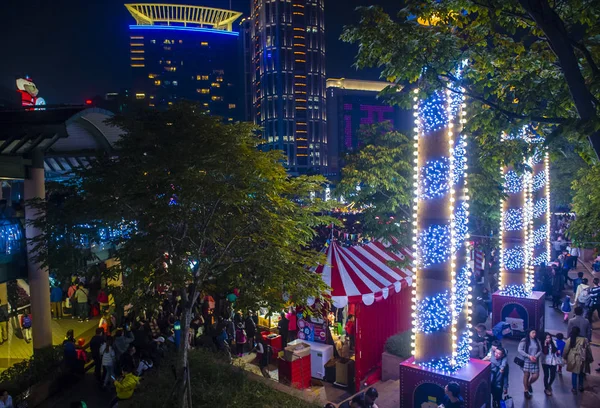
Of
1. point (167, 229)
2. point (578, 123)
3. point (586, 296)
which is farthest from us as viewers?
point (586, 296)

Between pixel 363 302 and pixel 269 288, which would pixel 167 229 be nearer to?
pixel 269 288

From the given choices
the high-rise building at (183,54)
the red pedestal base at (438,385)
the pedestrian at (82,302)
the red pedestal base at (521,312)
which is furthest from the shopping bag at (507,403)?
the high-rise building at (183,54)

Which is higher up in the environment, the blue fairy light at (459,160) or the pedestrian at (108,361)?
the blue fairy light at (459,160)

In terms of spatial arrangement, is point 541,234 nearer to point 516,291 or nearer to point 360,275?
point 516,291

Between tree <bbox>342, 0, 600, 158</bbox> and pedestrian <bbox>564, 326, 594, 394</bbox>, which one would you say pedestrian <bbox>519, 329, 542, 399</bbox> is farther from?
tree <bbox>342, 0, 600, 158</bbox>

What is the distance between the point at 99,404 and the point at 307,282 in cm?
623

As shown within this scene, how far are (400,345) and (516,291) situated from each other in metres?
4.73

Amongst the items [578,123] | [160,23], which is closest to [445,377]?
[578,123]

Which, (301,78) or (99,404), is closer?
(99,404)

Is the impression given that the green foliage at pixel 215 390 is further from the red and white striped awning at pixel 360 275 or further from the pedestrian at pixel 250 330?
the pedestrian at pixel 250 330

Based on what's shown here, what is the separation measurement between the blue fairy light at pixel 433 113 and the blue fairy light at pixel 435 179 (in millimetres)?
641

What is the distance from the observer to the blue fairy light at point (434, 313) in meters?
8.11

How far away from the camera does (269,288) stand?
22.8 ft

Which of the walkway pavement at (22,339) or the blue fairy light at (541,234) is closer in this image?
the walkway pavement at (22,339)
